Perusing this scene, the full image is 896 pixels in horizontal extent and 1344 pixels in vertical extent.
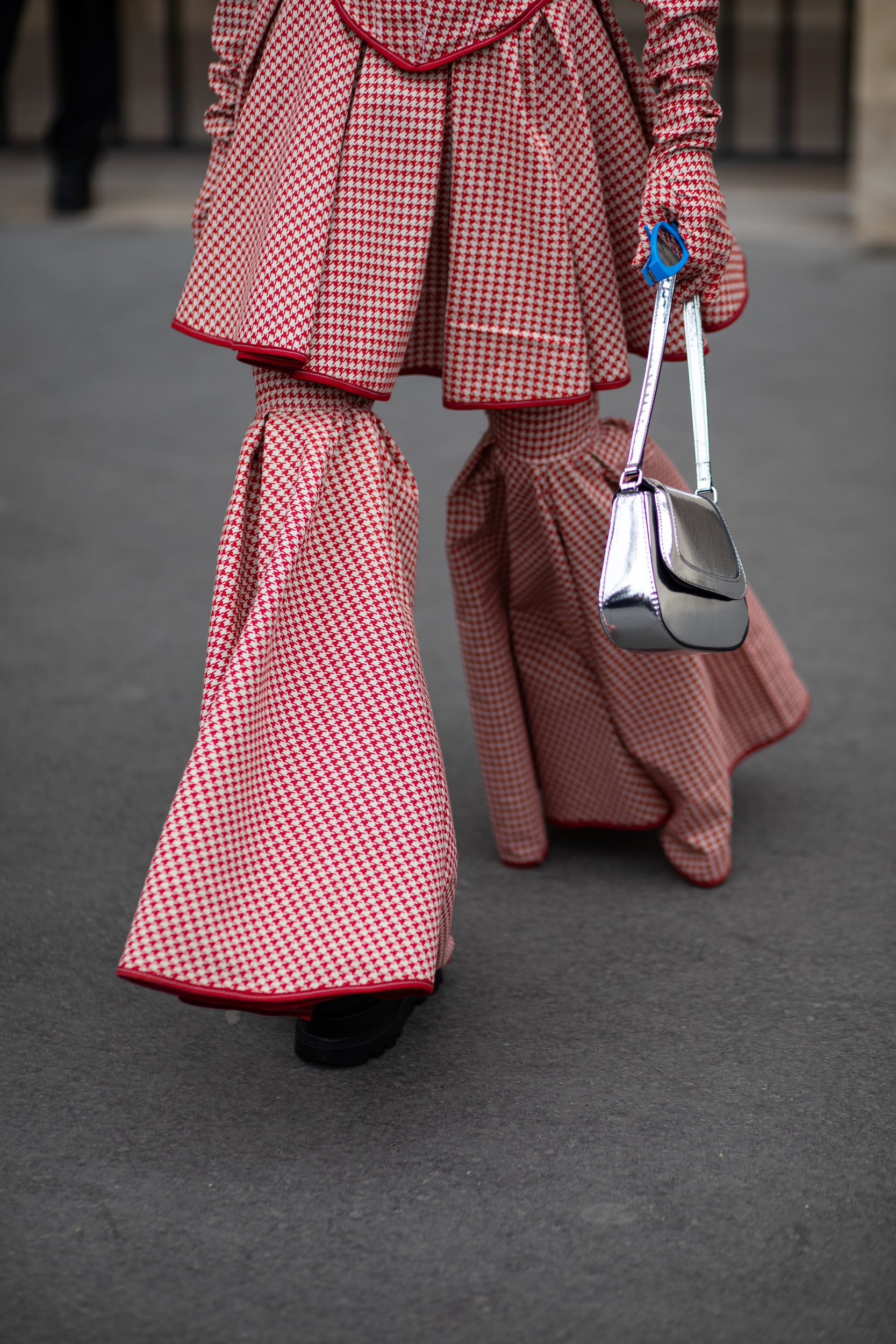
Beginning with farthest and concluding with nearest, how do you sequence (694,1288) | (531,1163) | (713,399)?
1. (713,399)
2. (531,1163)
3. (694,1288)

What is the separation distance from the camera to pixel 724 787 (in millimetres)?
2432

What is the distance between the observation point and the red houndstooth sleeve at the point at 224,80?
201cm

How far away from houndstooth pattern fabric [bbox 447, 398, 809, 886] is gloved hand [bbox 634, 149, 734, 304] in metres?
0.33

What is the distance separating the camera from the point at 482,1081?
1.92m

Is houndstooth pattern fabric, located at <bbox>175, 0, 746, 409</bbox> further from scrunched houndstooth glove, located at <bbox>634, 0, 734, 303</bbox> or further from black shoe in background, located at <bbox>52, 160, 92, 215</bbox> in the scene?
black shoe in background, located at <bbox>52, 160, 92, 215</bbox>

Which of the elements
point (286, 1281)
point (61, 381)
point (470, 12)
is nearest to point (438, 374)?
point (470, 12)

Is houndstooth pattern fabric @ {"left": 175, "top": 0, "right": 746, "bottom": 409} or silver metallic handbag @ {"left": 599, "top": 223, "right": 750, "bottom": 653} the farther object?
houndstooth pattern fabric @ {"left": 175, "top": 0, "right": 746, "bottom": 409}

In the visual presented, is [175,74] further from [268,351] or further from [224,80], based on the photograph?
[268,351]

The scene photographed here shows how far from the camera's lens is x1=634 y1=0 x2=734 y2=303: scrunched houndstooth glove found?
191 centimetres

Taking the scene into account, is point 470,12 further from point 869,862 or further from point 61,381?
point 61,381

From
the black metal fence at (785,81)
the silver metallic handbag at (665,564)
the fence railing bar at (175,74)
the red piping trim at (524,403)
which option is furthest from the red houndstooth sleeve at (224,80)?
the fence railing bar at (175,74)

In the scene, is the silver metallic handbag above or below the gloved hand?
below

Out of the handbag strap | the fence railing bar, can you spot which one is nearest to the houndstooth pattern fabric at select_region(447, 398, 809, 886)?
the handbag strap

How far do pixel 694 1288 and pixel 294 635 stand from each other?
881 mm
